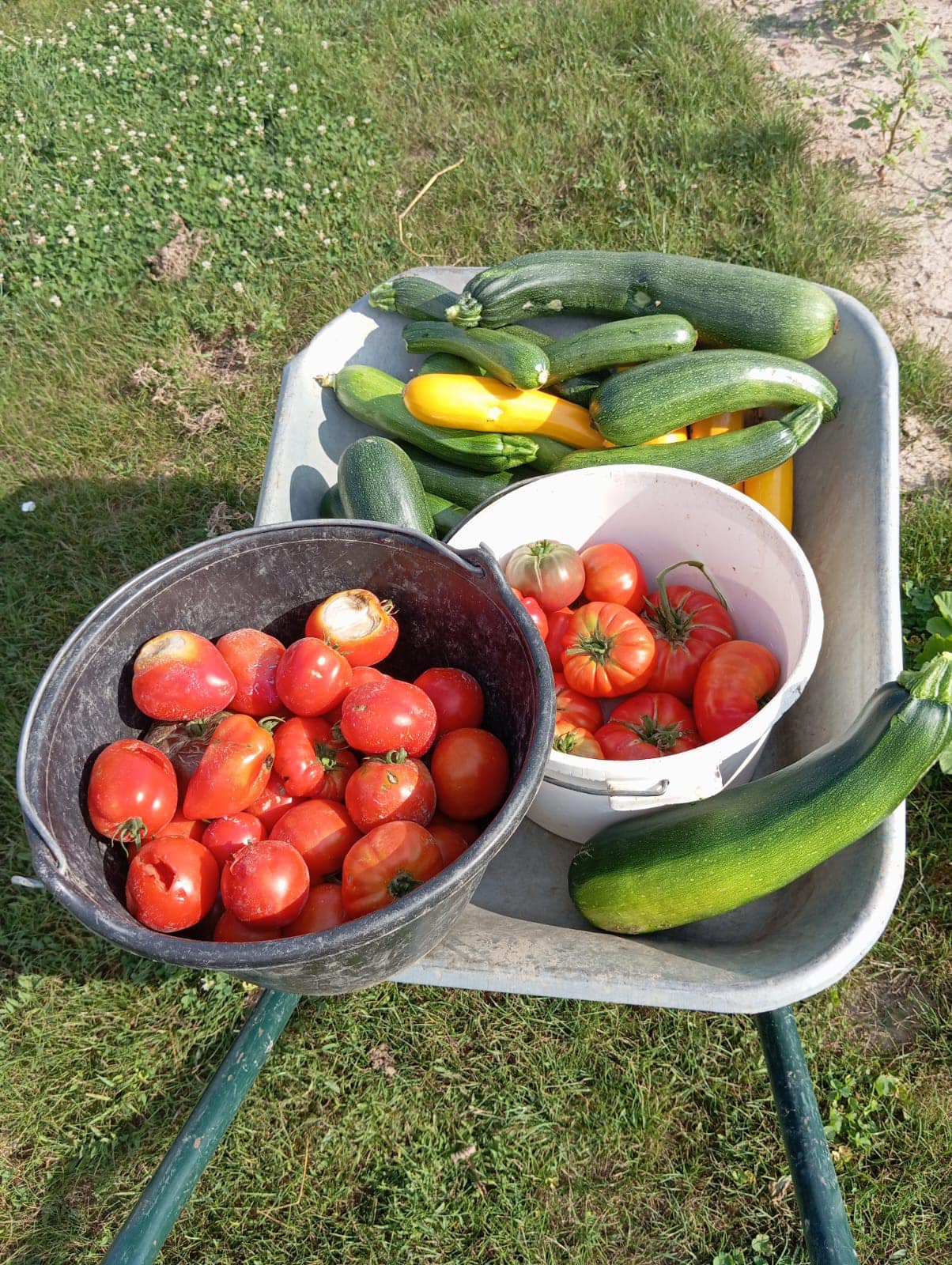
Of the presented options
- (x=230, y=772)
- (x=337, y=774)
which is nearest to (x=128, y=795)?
(x=230, y=772)

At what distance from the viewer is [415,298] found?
8.31ft

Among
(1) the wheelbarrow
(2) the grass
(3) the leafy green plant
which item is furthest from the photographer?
(3) the leafy green plant

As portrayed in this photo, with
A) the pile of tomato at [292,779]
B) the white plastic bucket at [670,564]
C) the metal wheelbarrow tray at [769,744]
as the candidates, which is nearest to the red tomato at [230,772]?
the pile of tomato at [292,779]

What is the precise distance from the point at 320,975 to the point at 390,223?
395 centimetres

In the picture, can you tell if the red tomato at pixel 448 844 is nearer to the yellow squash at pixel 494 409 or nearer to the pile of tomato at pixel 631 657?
the pile of tomato at pixel 631 657

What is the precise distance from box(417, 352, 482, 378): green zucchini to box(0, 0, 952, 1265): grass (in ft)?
4.57

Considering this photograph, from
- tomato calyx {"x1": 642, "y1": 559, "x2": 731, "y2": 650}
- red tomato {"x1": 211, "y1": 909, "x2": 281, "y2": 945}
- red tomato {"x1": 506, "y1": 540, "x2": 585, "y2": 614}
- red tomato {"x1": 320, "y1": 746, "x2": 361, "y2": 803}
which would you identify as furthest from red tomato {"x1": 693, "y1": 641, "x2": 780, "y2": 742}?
red tomato {"x1": 211, "y1": 909, "x2": 281, "y2": 945}

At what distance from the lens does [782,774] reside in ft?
5.52

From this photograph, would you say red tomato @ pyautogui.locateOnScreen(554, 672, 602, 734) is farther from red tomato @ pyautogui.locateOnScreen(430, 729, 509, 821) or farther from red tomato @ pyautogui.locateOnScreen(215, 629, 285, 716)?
red tomato @ pyautogui.locateOnScreen(215, 629, 285, 716)

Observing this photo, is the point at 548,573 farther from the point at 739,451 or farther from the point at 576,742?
the point at 739,451

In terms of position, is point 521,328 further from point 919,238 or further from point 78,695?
point 919,238

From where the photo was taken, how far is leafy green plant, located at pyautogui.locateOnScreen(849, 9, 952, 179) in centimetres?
389

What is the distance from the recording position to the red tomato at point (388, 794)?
1503 mm

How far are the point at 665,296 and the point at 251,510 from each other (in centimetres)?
195
